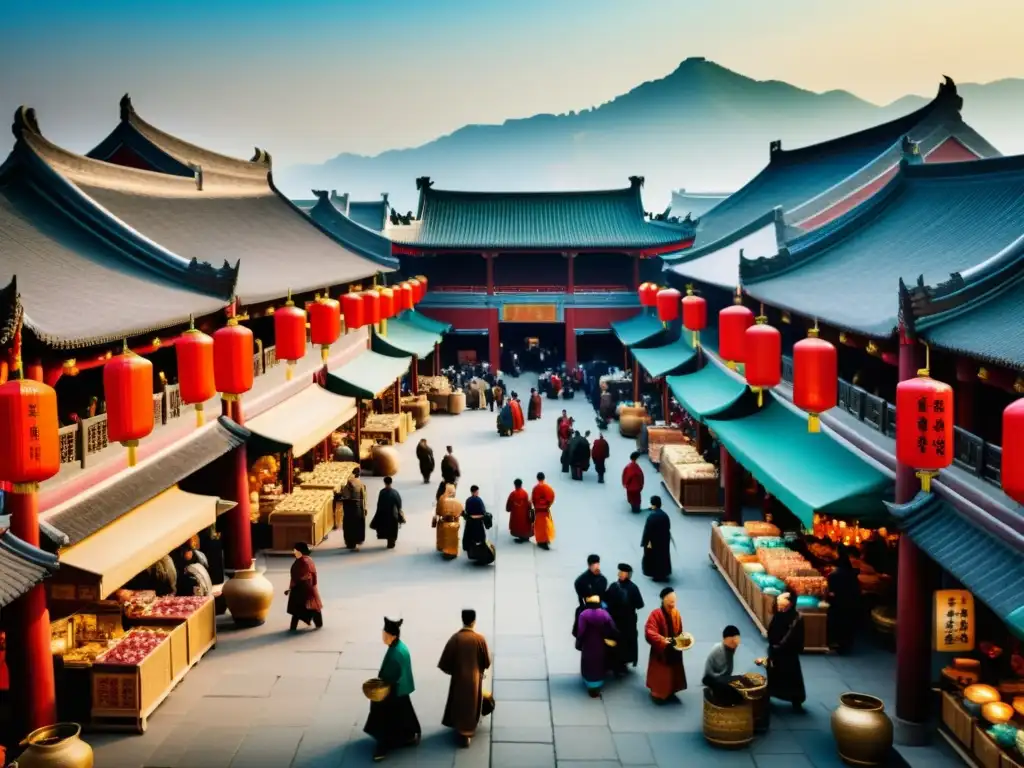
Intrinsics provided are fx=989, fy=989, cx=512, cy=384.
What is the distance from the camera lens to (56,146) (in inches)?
662

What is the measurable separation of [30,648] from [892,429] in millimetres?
10812

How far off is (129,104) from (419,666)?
1581cm

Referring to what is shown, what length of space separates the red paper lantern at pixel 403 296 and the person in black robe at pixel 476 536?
44.7 feet

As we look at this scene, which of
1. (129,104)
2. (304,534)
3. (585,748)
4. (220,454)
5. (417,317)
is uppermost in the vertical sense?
(129,104)

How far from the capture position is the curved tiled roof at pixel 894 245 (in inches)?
553

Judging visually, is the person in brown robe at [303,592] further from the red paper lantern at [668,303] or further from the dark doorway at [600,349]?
the dark doorway at [600,349]

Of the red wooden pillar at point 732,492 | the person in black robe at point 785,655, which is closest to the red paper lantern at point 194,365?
the person in black robe at point 785,655

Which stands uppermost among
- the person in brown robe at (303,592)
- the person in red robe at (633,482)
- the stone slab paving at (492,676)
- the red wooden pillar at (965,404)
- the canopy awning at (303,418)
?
the red wooden pillar at (965,404)

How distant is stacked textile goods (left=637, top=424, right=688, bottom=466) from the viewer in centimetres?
2648

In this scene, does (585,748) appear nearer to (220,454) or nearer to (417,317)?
(220,454)

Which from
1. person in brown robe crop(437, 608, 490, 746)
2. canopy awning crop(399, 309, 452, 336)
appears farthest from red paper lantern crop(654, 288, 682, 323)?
person in brown robe crop(437, 608, 490, 746)

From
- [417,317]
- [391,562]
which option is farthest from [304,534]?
[417,317]

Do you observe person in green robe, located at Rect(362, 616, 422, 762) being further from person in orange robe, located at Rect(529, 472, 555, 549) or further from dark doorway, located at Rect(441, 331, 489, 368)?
dark doorway, located at Rect(441, 331, 489, 368)

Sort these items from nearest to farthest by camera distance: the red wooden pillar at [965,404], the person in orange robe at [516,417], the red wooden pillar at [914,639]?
the red wooden pillar at [914,639]
the red wooden pillar at [965,404]
the person in orange robe at [516,417]
